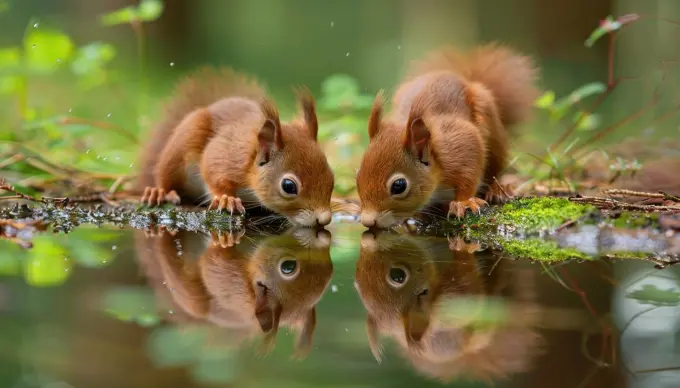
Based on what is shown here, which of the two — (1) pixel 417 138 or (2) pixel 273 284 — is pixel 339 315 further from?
(1) pixel 417 138

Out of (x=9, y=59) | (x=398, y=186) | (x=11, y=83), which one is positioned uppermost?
(x=398, y=186)

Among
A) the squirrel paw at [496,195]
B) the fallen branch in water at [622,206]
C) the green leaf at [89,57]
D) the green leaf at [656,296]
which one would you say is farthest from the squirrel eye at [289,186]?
the green leaf at [89,57]

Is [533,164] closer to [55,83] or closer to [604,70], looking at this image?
[604,70]

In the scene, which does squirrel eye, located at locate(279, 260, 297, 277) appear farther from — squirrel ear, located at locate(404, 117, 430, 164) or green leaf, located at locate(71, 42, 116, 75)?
green leaf, located at locate(71, 42, 116, 75)

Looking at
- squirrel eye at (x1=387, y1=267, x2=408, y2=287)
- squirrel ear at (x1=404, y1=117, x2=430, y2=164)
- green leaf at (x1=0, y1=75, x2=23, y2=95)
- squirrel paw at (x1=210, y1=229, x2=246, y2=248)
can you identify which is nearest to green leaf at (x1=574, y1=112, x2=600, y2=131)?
squirrel ear at (x1=404, y1=117, x2=430, y2=164)

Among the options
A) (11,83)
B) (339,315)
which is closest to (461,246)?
(339,315)

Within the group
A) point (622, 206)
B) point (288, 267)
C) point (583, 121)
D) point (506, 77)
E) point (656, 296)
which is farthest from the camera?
point (583, 121)

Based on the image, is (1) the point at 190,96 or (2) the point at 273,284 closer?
(2) the point at 273,284
